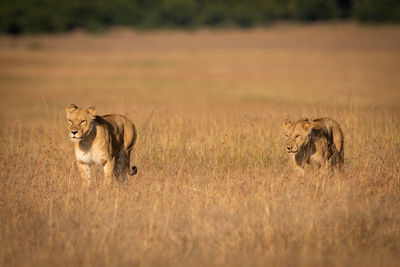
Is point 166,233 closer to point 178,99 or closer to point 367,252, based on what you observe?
point 367,252

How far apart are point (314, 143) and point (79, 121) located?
323 centimetres

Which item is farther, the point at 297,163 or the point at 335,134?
the point at 335,134

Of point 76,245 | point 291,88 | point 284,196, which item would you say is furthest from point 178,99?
point 76,245

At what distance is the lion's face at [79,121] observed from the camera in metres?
8.13

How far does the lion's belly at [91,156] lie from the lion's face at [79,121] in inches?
9.5

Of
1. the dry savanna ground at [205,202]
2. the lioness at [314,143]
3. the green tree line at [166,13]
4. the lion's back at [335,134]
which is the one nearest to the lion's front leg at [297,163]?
the lioness at [314,143]

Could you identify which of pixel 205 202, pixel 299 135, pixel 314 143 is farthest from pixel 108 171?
pixel 314 143

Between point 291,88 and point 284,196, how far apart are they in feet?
61.6

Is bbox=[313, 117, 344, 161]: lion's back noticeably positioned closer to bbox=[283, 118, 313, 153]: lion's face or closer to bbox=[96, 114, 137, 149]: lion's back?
bbox=[283, 118, 313, 153]: lion's face

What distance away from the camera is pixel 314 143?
9031 millimetres

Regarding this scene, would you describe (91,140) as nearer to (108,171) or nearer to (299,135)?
(108,171)

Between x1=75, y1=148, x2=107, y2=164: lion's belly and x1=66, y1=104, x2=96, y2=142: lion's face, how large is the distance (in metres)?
0.24

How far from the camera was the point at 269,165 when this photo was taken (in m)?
9.93

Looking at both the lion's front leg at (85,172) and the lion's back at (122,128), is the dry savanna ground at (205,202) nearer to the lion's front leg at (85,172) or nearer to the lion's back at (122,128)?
the lion's front leg at (85,172)
